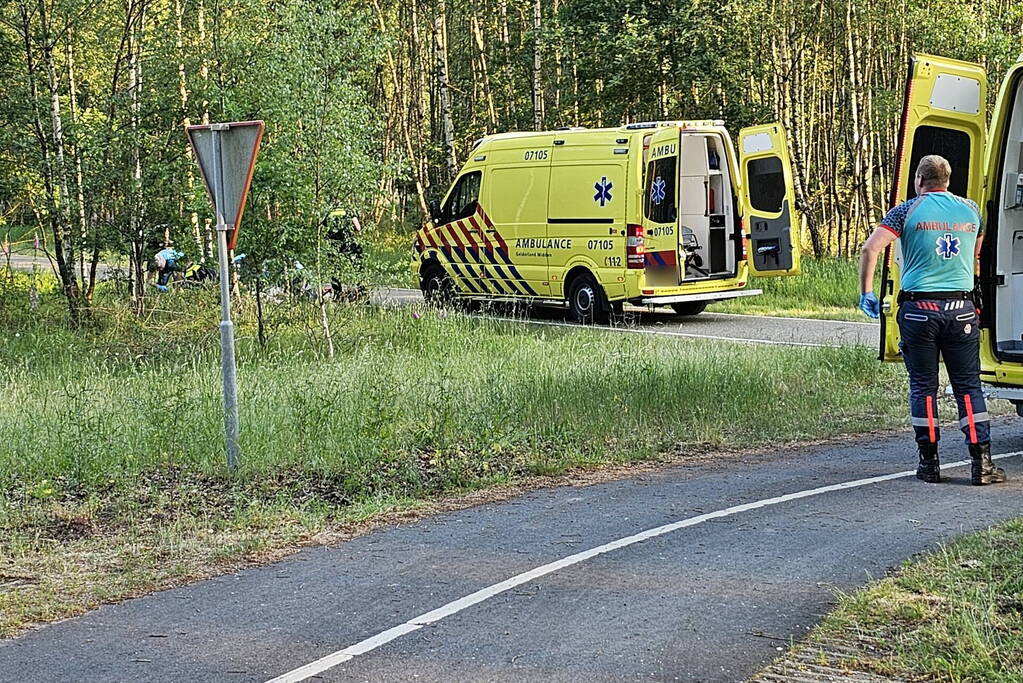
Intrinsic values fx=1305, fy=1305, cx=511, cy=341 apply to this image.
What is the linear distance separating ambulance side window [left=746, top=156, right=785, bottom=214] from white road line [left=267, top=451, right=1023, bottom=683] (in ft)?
28.8

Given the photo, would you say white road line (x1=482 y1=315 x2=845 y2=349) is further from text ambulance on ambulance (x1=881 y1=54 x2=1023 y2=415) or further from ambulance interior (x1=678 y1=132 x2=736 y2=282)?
text ambulance on ambulance (x1=881 y1=54 x2=1023 y2=415)

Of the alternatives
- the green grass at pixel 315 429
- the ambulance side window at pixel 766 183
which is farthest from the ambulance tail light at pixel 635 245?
the green grass at pixel 315 429

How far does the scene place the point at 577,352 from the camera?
1474 centimetres

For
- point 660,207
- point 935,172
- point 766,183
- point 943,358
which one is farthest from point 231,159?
point 660,207

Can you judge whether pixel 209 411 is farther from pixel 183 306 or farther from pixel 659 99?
pixel 659 99

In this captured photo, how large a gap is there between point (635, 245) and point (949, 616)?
13.1 m

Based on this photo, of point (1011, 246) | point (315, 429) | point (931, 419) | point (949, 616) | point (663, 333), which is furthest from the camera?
point (663, 333)

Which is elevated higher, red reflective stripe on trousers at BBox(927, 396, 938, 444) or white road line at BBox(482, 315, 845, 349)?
red reflective stripe on trousers at BBox(927, 396, 938, 444)

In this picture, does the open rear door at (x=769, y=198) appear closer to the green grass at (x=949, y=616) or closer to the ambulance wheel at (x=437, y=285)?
the ambulance wheel at (x=437, y=285)

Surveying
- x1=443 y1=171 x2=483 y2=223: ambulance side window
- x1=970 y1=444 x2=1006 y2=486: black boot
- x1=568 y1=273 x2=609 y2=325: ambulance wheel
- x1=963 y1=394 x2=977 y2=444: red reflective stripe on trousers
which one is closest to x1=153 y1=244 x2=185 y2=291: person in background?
x1=443 y1=171 x2=483 y2=223: ambulance side window

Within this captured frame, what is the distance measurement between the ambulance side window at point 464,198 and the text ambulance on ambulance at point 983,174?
38.4 feet

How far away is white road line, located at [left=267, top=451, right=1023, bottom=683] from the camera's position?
5059mm

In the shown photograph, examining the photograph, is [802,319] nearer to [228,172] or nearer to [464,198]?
[464,198]

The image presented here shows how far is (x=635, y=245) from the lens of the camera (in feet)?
59.5
